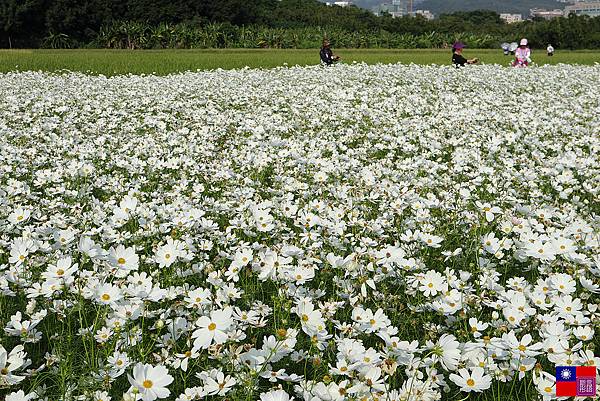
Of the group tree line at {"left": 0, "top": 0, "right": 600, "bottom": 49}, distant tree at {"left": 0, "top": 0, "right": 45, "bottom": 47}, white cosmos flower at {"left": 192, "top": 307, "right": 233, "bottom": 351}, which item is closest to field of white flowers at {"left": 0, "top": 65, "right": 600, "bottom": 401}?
white cosmos flower at {"left": 192, "top": 307, "right": 233, "bottom": 351}

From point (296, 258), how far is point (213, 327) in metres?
1.24

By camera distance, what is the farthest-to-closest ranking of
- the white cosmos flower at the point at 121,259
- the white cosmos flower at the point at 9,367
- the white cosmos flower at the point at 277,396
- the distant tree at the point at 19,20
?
the distant tree at the point at 19,20, the white cosmos flower at the point at 121,259, the white cosmos flower at the point at 9,367, the white cosmos flower at the point at 277,396

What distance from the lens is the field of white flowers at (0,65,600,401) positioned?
6.88ft

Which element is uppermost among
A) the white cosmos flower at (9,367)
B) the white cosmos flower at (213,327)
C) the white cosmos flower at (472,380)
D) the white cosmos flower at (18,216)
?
the white cosmos flower at (18,216)

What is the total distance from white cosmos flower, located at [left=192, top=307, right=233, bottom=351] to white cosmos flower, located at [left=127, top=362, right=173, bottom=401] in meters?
0.21

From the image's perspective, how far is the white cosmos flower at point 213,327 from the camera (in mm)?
2032

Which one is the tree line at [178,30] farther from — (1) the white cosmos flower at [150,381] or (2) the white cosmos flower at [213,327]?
(1) the white cosmos flower at [150,381]

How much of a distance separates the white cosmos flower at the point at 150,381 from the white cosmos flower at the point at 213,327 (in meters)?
0.21

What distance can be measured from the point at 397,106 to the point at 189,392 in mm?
9638

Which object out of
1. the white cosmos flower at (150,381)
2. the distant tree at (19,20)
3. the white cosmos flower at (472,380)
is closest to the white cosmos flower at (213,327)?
the white cosmos flower at (150,381)

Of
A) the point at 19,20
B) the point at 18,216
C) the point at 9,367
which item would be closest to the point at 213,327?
the point at 9,367

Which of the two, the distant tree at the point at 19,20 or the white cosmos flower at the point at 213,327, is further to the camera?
the distant tree at the point at 19,20

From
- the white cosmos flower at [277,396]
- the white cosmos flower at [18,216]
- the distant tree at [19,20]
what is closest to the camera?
the white cosmos flower at [277,396]

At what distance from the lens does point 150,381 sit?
1.84 metres
